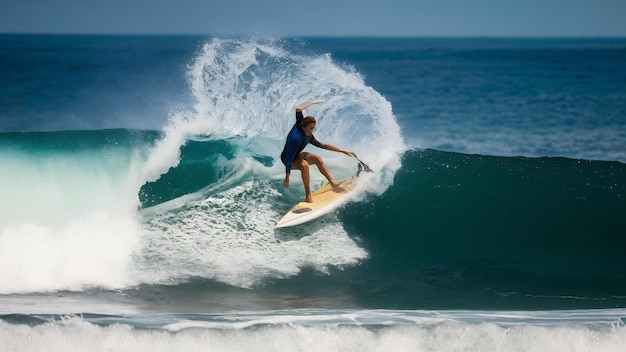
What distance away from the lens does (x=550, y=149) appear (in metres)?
18.1

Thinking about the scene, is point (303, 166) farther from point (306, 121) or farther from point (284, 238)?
point (284, 238)

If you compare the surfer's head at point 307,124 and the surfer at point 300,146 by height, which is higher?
the surfer's head at point 307,124

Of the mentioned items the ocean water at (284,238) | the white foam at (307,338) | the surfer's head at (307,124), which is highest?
the surfer's head at (307,124)

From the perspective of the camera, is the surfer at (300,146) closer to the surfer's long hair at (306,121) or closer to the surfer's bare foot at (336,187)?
the surfer's long hair at (306,121)

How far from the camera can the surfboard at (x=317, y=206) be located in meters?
9.02

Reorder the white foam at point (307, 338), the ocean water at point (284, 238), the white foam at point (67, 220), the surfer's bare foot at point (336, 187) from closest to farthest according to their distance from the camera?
the white foam at point (307, 338) < the ocean water at point (284, 238) < the white foam at point (67, 220) < the surfer's bare foot at point (336, 187)

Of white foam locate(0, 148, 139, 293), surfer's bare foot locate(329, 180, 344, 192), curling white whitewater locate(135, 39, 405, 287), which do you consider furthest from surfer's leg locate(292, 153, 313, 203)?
white foam locate(0, 148, 139, 293)

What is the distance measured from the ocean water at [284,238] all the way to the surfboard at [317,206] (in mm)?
A: 157

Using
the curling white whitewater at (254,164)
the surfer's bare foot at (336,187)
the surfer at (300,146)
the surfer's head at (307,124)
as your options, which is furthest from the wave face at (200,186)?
the surfer's head at (307,124)

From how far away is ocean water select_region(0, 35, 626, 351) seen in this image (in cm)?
673

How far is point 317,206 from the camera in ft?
29.9

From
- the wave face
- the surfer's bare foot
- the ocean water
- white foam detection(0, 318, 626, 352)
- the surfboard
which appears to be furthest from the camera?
the surfer's bare foot

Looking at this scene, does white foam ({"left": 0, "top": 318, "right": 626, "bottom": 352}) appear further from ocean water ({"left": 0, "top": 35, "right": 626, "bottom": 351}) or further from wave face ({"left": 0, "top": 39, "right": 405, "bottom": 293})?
wave face ({"left": 0, "top": 39, "right": 405, "bottom": 293})

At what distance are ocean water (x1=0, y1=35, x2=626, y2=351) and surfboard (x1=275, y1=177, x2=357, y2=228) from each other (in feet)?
0.52
